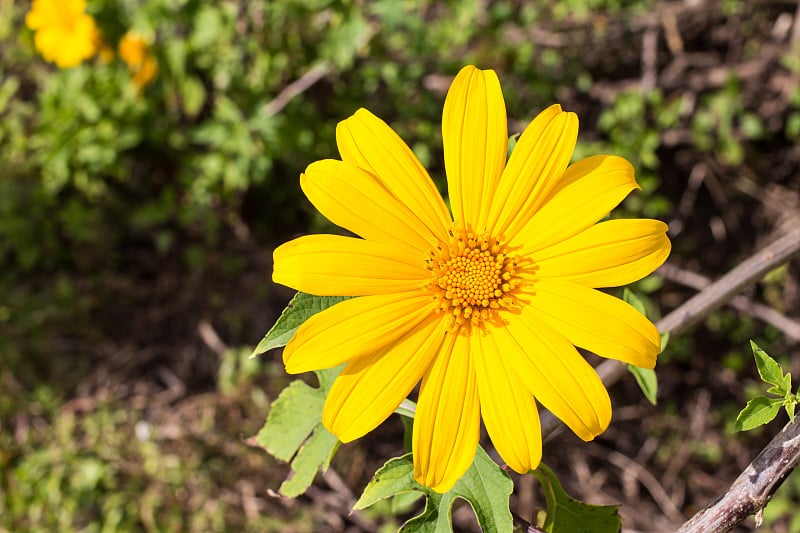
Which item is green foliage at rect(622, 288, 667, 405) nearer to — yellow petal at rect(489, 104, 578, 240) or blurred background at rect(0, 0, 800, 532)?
yellow petal at rect(489, 104, 578, 240)

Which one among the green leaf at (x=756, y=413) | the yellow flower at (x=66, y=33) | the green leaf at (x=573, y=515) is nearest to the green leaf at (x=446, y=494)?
the green leaf at (x=573, y=515)

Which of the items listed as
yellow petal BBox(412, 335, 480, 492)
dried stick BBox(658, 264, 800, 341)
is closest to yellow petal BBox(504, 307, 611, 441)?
yellow petal BBox(412, 335, 480, 492)

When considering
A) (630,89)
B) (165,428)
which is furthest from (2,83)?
(630,89)

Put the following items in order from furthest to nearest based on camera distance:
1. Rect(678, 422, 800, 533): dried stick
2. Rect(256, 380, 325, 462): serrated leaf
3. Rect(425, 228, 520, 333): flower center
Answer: Rect(256, 380, 325, 462): serrated leaf
Rect(425, 228, 520, 333): flower center
Rect(678, 422, 800, 533): dried stick

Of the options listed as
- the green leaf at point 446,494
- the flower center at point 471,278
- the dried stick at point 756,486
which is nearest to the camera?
the dried stick at point 756,486

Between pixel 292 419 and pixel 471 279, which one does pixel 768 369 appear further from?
pixel 292 419

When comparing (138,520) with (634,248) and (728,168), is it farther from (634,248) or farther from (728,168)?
(728,168)

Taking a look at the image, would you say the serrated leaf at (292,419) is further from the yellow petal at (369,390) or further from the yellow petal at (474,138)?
the yellow petal at (474,138)
